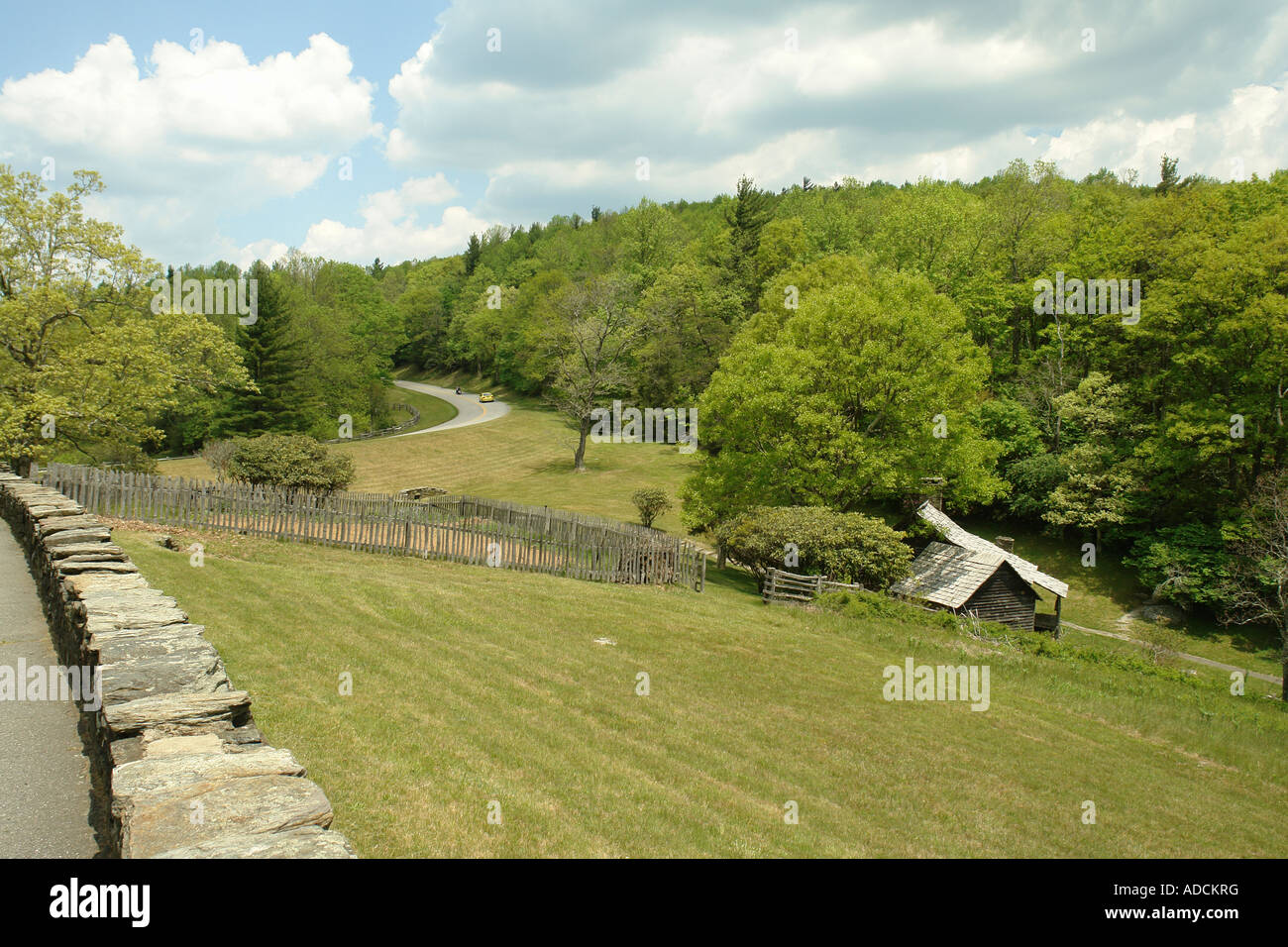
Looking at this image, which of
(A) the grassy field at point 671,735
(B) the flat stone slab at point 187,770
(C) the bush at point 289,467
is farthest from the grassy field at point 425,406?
(B) the flat stone slab at point 187,770

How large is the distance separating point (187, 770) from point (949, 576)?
2521 cm

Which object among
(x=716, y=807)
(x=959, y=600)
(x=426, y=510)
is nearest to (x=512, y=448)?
(x=426, y=510)

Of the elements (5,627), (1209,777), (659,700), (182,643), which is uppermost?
(182,643)

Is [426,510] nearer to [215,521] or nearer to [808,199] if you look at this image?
[215,521]

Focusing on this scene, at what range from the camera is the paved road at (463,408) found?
71069 mm

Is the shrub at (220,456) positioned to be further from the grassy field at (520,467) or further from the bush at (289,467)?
the bush at (289,467)

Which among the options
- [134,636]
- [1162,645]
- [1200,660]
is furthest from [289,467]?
[1200,660]

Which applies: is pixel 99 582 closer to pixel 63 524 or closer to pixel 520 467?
pixel 63 524

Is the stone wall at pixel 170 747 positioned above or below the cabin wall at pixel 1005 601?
above

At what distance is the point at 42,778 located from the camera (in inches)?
244

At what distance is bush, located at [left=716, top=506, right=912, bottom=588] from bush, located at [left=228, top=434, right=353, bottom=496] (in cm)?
1561

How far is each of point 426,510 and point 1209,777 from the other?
19435mm

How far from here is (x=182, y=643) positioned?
23.4 feet

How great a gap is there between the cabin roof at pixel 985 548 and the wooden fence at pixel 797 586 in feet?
21.7
